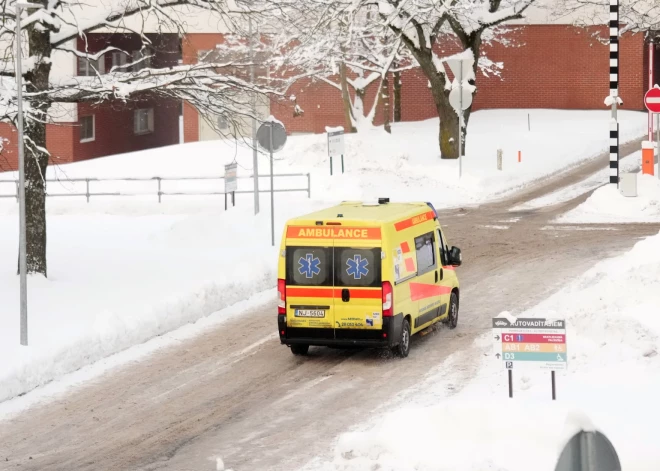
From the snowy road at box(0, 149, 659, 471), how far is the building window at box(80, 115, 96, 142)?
3912 centimetres

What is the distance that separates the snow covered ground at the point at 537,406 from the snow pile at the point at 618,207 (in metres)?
12.2

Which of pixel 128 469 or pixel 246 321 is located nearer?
pixel 128 469

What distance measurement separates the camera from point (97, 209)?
36.7 m

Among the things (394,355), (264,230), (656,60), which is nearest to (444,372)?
(394,355)

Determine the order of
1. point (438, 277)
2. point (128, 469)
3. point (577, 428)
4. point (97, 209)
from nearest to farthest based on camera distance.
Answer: point (577, 428) → point (128, 469) → point (438, 277) → point (97, 209)

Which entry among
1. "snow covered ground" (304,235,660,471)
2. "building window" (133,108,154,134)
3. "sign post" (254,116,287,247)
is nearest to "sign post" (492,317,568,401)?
"snow covered ground" (304,235,660,471)

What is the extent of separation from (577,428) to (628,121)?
50.7 m

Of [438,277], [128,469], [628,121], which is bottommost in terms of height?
[128,469]

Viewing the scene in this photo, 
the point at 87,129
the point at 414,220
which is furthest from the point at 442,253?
the point at 87,129

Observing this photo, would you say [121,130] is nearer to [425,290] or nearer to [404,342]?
[425,290]

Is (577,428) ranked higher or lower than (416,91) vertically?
lower

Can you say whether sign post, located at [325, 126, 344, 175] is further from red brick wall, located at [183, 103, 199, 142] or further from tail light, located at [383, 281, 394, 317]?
red brick wall, located at [183, 103, 199, 142]

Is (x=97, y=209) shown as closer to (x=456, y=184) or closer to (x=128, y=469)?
(x=456, y=184)

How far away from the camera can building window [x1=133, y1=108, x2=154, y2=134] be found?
214 ft
